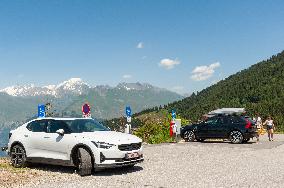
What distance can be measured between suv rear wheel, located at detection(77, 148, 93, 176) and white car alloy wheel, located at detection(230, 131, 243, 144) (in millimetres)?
14357

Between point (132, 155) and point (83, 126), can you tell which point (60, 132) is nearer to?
point (83, 126)

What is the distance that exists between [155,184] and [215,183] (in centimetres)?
151

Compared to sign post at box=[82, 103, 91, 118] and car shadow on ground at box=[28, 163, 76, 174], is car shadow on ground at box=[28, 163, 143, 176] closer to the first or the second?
car shadow on ground at box=[28, 163, 76, 174]

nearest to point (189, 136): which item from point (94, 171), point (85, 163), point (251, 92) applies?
point (94, 171)

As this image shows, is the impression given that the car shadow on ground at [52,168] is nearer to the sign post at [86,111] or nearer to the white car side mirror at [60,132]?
the white car side mirror at [60,132]

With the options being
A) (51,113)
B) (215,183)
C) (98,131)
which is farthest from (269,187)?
(51,113)

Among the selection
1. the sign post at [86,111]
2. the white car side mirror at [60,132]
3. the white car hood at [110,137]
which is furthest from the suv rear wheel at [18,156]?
the sign post at [86,111]

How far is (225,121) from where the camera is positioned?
84.1ft

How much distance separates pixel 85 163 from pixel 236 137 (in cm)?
1455

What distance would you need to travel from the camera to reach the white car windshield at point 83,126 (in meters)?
13.3

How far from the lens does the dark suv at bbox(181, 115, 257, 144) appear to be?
2492 centimetres

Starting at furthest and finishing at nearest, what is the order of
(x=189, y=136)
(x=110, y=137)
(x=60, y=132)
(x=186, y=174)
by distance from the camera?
(x=189, y=136), (x=60, y=132), (x=110, y=137), (x=186, y=174)

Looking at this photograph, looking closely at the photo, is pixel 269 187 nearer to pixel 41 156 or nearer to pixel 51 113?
pixel 41 156

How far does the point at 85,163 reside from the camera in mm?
12250
